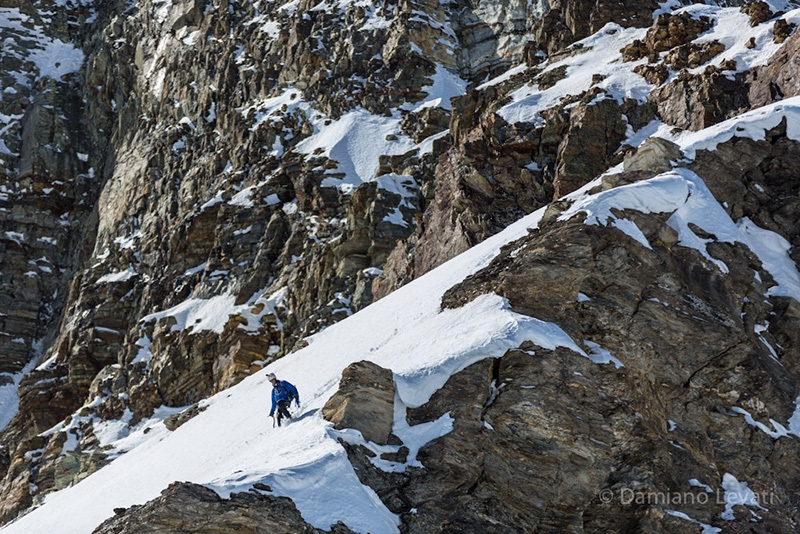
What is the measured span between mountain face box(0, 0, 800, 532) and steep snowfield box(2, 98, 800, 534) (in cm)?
23

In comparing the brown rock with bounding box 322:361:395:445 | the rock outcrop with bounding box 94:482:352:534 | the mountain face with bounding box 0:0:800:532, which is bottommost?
the mountain face with bounding box 0:0:800:532

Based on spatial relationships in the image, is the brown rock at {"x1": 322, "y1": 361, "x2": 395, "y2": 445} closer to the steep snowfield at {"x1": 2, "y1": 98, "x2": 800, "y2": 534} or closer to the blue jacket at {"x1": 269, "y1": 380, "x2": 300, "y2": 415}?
the steep snowfield at {"x1": 2, "y1": 98, "x2": 800, "y2": 534}

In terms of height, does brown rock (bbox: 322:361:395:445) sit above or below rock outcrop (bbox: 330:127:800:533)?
above

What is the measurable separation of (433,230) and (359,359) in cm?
1575

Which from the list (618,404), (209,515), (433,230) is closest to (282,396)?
(209,515)

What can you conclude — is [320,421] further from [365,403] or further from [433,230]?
[433,230]

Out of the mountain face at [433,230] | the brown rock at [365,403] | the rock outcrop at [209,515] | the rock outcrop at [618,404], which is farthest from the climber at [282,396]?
the rock outcrop at [209,515]

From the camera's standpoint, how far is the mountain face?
1591 cm

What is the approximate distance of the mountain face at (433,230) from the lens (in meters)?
15.9

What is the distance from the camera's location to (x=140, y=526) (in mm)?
11836

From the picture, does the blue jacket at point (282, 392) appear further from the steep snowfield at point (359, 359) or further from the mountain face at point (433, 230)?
the mountain face at point (433, 230)

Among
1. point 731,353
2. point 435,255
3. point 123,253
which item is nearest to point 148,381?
point 123,253

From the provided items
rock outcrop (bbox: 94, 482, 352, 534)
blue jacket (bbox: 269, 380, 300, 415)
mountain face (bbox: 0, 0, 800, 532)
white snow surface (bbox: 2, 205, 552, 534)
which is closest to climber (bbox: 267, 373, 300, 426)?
blue jacket (bbox: 269, 380, 300, 415)

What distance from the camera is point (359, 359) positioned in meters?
22.3
